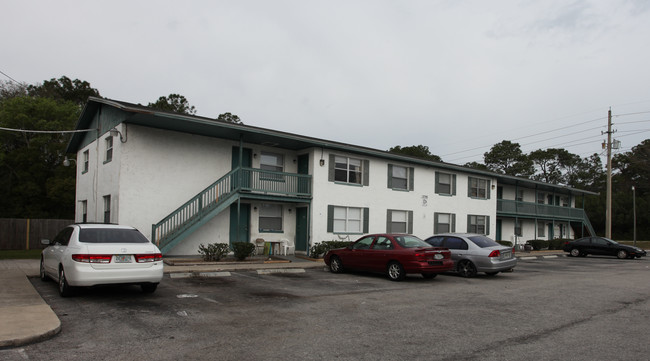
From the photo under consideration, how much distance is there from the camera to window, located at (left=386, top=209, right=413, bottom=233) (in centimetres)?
2397

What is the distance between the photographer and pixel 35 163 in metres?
35.8

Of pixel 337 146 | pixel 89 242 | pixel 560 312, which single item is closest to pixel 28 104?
pixel 337 146

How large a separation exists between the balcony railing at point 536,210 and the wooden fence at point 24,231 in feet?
90.8

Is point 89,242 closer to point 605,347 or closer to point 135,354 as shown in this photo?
point 135,354

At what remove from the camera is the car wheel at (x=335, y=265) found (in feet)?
49.5

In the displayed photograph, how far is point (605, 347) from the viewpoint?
6.23m

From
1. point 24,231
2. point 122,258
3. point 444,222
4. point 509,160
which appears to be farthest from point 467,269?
point 509,160

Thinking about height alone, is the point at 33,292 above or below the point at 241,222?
below

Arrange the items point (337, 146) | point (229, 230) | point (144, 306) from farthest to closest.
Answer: point (337, 146) → point (229, 230) → point (144, 306)

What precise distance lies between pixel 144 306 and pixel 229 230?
10.7m

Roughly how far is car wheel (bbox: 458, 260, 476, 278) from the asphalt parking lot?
7.88 ft

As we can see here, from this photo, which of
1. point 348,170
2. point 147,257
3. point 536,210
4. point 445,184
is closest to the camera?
point 147,257

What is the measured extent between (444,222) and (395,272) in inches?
583

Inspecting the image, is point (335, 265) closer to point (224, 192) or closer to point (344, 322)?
point (224, 192)
